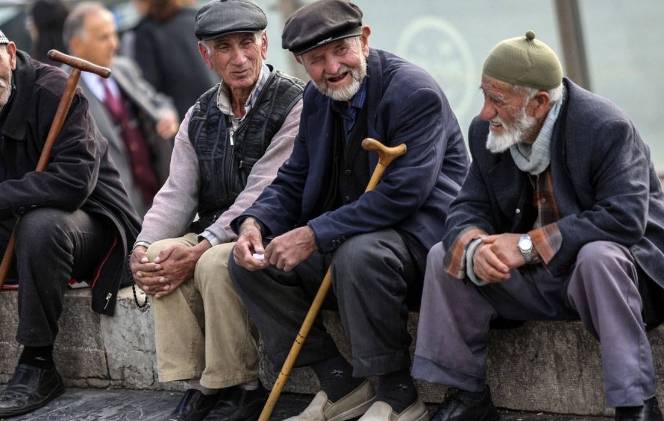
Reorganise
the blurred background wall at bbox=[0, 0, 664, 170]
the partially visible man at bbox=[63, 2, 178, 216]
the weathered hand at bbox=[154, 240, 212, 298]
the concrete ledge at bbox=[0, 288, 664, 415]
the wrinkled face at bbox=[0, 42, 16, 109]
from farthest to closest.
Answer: the blurred background wall at bbox=[0, 0, 664, 170]
the partially visible man at bbox=[63, 2, 178, 216]
the wrinkled face at bbox=[0, 42, 16, 109]
the weathered hand at bbox=[154, 240, 212, 298]
the concrete ledge at bbox=[0, 288, 664, 415]

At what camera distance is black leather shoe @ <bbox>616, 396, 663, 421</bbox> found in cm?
407

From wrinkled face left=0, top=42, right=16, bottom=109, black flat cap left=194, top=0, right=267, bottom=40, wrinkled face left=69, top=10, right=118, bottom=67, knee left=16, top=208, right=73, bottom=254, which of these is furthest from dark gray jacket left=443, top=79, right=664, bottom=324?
wrinkled face left=69, top=10, right=118, bottom=67

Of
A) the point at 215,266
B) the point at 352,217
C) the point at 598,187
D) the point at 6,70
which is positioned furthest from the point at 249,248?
the point at 6,70

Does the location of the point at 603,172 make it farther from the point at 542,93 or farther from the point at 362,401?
the point at 362,401

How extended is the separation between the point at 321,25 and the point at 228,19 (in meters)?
0.67

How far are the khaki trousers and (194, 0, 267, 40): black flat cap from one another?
2.83 feet

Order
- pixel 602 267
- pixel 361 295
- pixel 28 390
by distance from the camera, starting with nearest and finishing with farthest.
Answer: pixel 602 267, pixel 361 295, pixel 28 390

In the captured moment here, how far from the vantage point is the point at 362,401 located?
4.95 m

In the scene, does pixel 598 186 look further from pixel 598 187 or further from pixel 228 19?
pixel 228 19

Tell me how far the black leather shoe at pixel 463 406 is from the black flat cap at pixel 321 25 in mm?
1324

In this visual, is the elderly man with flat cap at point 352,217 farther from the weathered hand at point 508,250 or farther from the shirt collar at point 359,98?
the weathered hand at point 508,250

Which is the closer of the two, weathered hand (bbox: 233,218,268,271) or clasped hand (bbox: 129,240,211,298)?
weathered hand (bbox: 233,218,268,271)

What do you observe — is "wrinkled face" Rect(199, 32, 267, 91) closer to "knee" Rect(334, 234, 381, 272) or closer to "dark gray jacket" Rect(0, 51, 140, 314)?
"dark gray jacket" Rect(0, 51, 140, 314)

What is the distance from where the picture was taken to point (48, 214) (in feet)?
18.2
